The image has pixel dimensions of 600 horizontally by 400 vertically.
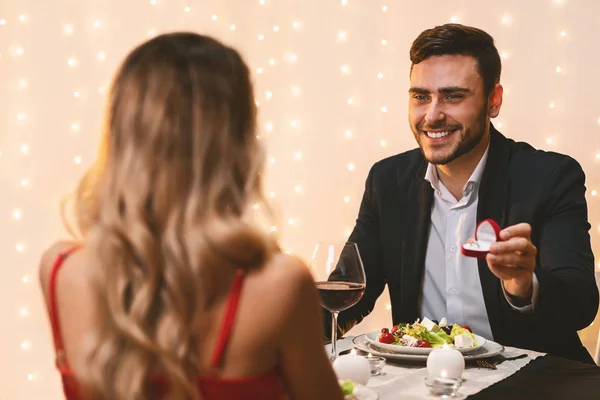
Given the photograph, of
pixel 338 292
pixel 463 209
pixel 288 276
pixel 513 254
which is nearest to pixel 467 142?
pixel 463 209

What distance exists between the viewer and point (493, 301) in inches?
78.0

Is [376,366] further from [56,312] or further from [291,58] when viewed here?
[291,58]

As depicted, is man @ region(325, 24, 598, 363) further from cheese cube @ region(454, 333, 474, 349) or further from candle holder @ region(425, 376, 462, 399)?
candle holder @ region(425, 376, 462, 399)

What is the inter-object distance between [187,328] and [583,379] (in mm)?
871

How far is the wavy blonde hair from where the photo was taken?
812 millimetres

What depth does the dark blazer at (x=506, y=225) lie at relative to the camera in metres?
1.87

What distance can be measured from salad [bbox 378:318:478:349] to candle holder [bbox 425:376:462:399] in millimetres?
225

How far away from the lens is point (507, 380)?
4.36 feet

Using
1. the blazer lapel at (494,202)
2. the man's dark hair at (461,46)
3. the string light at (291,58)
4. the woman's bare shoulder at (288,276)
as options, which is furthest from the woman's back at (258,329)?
the string light at (291,58)

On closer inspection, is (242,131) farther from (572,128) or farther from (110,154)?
(572,128)

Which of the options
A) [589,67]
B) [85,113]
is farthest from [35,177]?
[589,67]

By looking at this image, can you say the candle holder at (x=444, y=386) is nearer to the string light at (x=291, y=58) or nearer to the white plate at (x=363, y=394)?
the white plate at (x=363, y=394)

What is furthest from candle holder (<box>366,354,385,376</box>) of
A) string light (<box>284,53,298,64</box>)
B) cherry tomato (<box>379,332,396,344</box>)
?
string light (<box>284,53,298,64</box>)

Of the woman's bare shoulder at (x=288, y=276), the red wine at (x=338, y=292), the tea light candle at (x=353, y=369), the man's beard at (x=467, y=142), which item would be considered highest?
the man's beard at (x=467, y=142)
